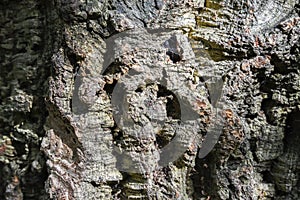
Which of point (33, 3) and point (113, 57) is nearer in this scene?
point (113, 57)

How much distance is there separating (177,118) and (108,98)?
0.59ft

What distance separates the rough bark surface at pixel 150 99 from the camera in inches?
43.8

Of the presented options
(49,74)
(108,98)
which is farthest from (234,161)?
(49,74)

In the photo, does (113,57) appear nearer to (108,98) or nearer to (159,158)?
(108,98)

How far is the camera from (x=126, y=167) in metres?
1.16

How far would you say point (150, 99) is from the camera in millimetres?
1125

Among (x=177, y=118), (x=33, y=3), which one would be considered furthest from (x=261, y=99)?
(x=33, y=3)

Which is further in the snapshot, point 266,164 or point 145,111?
point 266,164

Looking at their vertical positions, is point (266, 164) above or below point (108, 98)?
below

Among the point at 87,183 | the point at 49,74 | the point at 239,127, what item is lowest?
the point at 87,183

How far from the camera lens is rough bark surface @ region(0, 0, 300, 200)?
1.11m

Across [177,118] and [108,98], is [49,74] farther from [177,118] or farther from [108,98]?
[177,118]

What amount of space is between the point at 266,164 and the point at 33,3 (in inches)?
30.1

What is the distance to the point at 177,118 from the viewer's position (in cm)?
115
